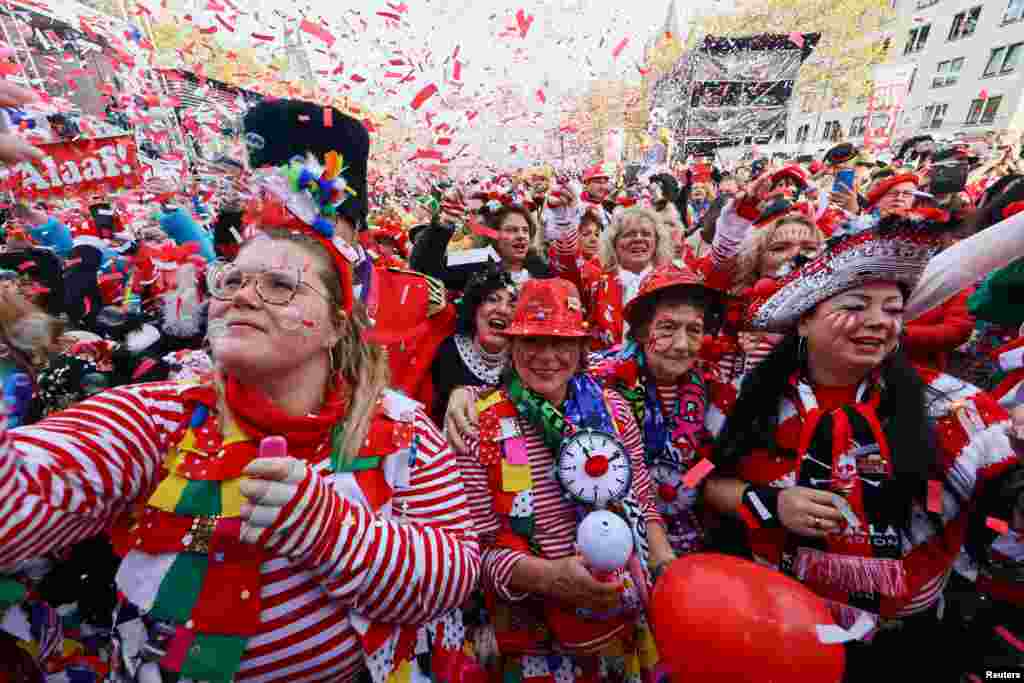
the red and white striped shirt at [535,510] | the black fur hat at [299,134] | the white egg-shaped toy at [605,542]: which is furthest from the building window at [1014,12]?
the white egg-shaped toy at [605,542]

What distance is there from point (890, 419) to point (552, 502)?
4.53ft

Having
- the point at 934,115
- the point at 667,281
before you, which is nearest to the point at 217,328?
the point at 667,281

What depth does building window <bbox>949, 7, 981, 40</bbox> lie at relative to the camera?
2488 centimetres

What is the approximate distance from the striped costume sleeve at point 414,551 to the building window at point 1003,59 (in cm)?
3631

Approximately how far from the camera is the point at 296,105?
2.59 metres

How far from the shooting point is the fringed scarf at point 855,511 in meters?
1.65

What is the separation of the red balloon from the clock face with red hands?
19.8 inches

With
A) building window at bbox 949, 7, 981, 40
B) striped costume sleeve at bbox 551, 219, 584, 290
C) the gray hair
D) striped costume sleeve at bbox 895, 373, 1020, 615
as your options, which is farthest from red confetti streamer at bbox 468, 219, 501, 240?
building window at bbox 949, 7, 981, 40

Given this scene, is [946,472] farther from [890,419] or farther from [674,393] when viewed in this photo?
[674,393]

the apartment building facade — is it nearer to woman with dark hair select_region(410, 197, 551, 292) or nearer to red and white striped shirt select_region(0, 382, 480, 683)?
woman with dark hair select_region(410, 197, 551, 292)

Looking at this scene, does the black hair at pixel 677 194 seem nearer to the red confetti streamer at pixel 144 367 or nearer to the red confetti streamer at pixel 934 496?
the red confetti streamer at pixel 934 496

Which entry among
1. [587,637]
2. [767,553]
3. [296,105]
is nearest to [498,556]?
[587,637]

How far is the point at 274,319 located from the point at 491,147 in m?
29.9

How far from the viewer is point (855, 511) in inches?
66.2
